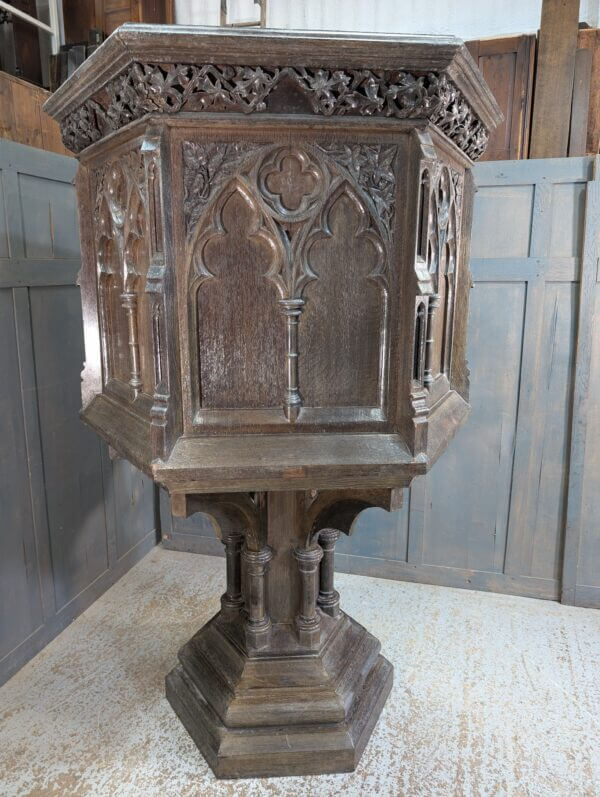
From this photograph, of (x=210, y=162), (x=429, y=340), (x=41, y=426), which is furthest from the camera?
(x=41, y=426)

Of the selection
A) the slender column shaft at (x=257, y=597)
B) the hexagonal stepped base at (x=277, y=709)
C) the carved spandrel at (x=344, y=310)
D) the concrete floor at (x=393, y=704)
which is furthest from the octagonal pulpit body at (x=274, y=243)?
the concrete floor at (x=393, y=704)

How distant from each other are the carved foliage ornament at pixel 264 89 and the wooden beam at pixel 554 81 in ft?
4.22

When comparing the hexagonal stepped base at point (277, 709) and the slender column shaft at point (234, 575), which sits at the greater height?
the slender column shaft at point (234, 575)

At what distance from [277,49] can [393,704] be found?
1794 mm

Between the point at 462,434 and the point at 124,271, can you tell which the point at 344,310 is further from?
the point at 462,434

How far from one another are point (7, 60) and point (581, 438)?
115 inches

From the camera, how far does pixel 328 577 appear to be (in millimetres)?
1853

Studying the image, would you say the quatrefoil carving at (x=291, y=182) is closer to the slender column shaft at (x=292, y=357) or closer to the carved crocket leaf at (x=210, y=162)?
the carved crocket leaf at (x=210, y=162)

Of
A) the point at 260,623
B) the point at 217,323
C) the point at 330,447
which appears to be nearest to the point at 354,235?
the point at 217,323

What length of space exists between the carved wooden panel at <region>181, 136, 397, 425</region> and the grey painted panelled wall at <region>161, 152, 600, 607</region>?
1.18 metres

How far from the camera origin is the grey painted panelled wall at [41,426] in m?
1.86

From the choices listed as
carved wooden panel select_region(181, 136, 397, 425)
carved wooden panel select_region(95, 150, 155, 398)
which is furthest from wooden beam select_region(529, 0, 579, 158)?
carved wooden panel select_region(95, 150, 155, 398)

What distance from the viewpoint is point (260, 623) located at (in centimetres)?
Answer: 164

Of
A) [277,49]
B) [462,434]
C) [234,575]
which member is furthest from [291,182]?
[462,434]
